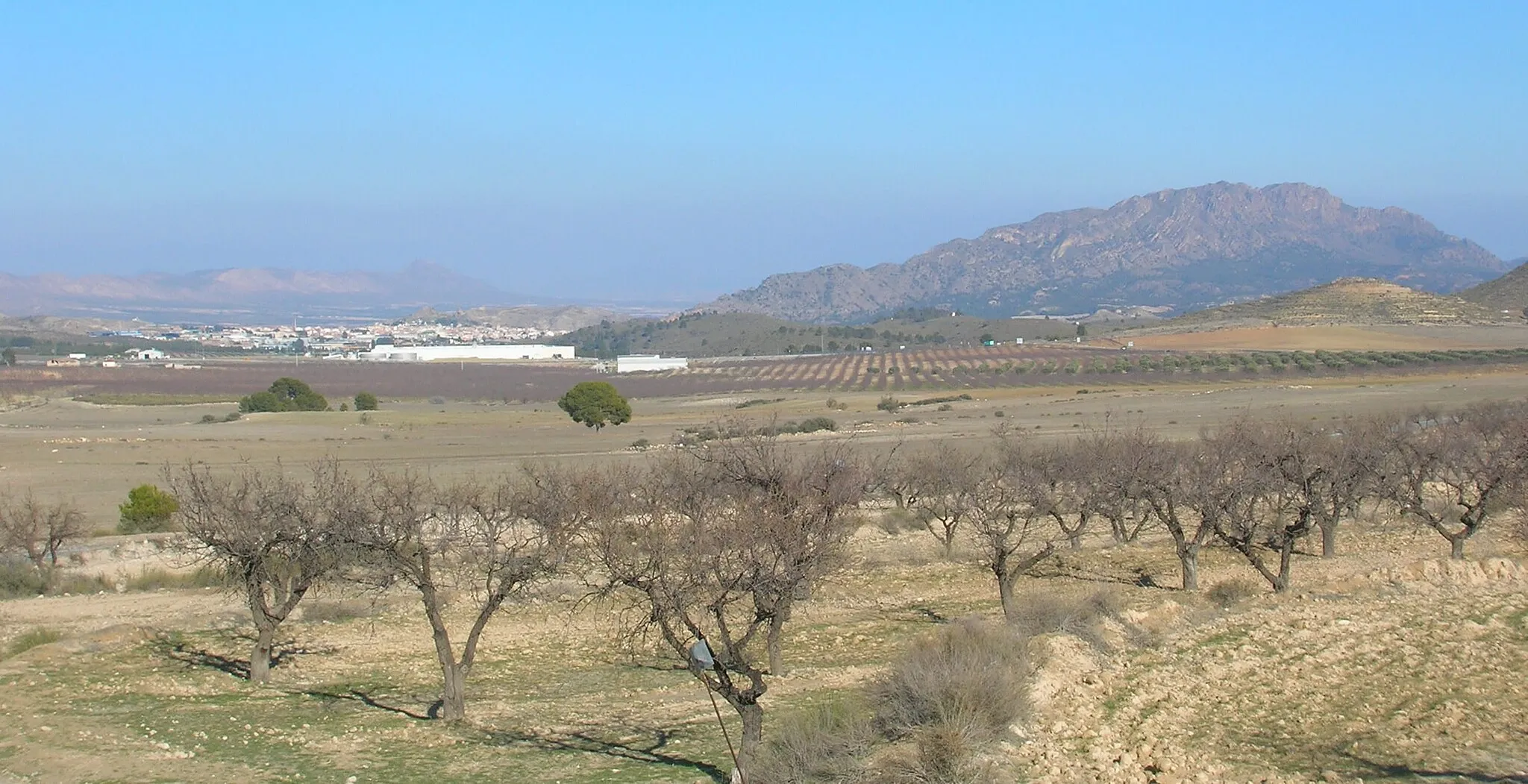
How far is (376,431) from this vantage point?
7319cm

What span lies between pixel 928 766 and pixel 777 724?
3.56m

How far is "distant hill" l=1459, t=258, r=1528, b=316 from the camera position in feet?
448

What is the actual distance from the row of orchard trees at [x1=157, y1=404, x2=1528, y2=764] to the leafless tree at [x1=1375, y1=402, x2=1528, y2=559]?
11 centimetres

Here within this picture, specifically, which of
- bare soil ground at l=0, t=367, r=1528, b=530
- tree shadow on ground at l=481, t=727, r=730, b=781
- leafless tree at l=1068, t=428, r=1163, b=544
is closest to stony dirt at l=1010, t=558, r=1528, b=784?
tree shadow on ground at l=481, t=727, r=730, b=781

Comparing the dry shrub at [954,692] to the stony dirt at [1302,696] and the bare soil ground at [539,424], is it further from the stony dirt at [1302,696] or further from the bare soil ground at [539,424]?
the bare soil ground at [539,424]

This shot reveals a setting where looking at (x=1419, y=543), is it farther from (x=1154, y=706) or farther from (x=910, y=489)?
(x=1154, y=706)

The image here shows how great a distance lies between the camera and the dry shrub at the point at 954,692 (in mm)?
15648

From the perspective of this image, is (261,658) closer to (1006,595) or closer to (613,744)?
(613,744)

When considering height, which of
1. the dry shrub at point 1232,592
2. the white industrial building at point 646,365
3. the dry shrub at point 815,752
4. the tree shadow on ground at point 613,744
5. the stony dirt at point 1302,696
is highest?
the white industrial building at point 646,365

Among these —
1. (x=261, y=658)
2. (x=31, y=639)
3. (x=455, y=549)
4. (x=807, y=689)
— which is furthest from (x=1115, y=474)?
(x=31, y=639)

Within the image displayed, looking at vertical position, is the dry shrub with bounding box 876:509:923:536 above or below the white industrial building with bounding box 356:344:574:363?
below

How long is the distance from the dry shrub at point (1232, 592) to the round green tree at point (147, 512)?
29.0 m

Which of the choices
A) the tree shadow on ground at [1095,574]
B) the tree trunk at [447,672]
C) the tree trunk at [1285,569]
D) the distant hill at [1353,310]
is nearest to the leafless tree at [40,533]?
the tree trunk at [447,672]

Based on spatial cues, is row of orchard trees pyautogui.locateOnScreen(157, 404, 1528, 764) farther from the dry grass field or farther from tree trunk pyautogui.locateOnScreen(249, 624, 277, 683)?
the dry grass field
